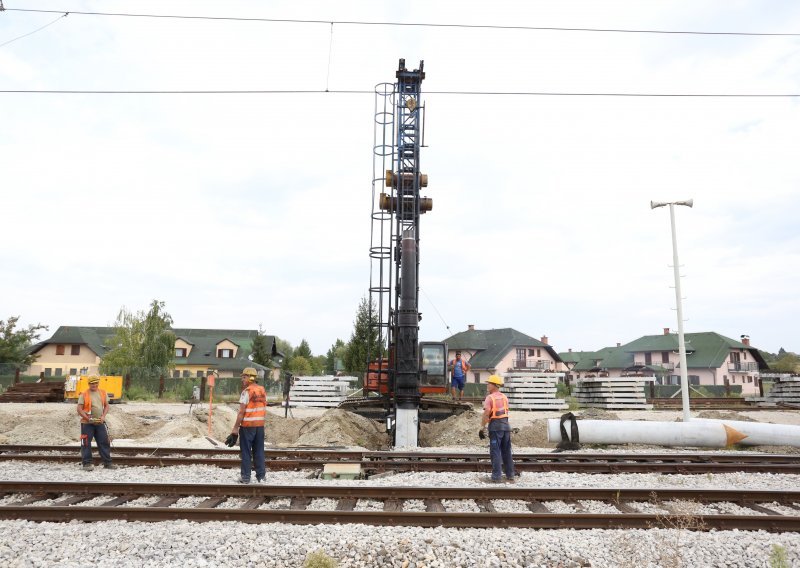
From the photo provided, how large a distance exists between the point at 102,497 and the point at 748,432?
13255 mm

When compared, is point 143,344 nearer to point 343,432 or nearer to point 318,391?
point 318,391

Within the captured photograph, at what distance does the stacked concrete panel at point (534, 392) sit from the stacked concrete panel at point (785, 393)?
485 inches

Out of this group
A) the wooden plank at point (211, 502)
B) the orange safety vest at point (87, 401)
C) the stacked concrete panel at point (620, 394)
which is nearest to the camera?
the wooden plank at point (211, 502)

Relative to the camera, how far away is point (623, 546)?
5.41 m

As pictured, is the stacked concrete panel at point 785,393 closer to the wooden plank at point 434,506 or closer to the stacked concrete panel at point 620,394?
the stacked concrete panel at point 620,394

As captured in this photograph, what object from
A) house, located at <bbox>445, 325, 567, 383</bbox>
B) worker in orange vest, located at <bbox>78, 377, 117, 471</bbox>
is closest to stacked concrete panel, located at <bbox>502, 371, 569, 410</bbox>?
worker in orange vest, located at <bbox>78, 377, 117, 471</bbox>

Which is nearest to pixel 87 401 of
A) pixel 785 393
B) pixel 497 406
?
pixel 497 406

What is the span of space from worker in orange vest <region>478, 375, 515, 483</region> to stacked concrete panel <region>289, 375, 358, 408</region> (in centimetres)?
1530

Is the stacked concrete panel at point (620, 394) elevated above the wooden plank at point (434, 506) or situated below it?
above

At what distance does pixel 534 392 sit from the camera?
83.4 ft

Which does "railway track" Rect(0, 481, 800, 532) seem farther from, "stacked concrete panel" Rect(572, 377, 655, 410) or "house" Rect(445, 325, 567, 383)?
"house" Rect(445, 325, 567, 383)

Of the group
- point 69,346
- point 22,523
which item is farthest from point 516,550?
point 69,346

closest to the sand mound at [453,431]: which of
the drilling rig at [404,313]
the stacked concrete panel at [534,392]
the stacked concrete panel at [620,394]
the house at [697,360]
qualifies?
the drilling rig at [404,313]

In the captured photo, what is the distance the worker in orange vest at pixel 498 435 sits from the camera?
842cm
